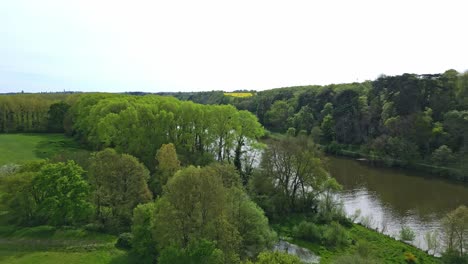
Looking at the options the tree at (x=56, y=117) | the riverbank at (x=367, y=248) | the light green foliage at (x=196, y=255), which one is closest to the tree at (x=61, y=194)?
the light green foliage at (x=196, y=255)

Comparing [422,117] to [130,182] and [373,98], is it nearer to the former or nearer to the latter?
[373,98]

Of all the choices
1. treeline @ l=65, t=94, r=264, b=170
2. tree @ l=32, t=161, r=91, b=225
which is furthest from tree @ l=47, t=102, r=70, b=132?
tree @ l=32, t=161, r=91, b=225

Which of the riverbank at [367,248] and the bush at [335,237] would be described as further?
the bush at [335,237]

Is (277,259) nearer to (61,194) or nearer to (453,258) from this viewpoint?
(453,258)

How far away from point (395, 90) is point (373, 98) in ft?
22.4

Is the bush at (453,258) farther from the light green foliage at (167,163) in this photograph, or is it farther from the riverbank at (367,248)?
the light green foliage at (167,163)

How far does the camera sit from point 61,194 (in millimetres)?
28125

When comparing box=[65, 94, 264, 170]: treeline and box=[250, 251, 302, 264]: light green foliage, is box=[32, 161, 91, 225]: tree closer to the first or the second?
box=[65, 94, 264, 170]: treeline

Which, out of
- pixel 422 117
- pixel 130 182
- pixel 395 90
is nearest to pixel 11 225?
pixel 130 182

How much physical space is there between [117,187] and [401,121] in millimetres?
58290

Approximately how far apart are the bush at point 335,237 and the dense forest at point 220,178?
0.09 metres

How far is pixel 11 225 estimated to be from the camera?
28953mm

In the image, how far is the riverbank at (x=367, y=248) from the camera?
27.7m

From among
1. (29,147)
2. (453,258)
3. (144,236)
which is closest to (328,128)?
(453,258)
